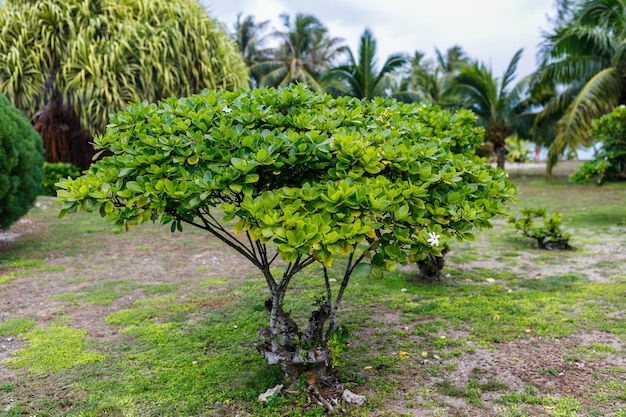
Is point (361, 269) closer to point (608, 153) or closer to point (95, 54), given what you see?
point (608, 153)

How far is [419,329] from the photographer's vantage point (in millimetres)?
3900

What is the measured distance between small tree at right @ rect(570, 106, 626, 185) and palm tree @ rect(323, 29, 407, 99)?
805cm

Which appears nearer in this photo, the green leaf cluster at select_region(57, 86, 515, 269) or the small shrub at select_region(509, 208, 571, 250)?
the green leaf cluster at select_region(57, 86, 515, 269)

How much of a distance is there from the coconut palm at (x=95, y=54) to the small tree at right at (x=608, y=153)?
8430mm

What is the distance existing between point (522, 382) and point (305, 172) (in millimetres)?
1868

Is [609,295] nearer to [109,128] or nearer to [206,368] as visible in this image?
[206,368]

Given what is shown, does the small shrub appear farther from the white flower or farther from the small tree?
the white flower

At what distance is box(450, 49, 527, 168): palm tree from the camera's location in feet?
57.3

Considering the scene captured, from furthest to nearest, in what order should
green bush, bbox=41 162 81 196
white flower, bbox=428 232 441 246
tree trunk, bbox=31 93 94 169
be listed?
tree trunk, bbox=31 93 94 169 < green bush, bbox=41 162 81 196 < white flower, bbox=428 232 441 246

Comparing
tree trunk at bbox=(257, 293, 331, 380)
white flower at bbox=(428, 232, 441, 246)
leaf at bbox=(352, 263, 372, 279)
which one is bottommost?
tree trunk at bbox=(257, 293, 331, 380)

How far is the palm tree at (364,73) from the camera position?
51.0 ft

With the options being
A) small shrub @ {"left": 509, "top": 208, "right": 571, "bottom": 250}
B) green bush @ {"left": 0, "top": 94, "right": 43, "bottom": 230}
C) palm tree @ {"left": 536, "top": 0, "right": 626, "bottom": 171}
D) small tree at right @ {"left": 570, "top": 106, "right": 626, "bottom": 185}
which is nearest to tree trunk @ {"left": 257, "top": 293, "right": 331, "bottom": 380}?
small shrub @ {"left": 509, "top": 208, "right": 571, "bottom": 250}

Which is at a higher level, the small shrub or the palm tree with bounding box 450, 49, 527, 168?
the palm tree with bounding box 450, 49, 527, 168

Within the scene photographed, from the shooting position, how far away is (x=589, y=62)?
14.5 metres
